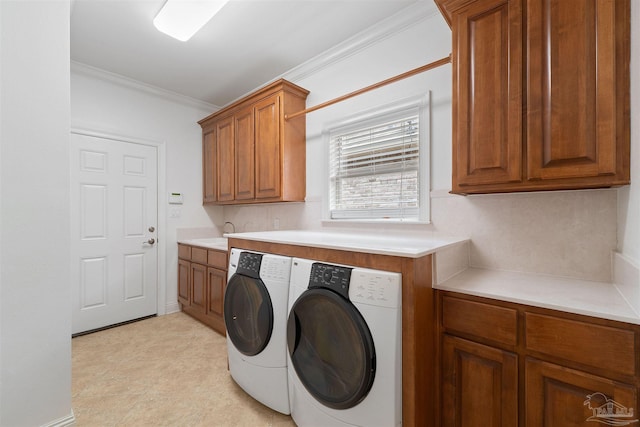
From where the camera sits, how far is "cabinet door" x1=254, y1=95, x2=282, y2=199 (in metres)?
2.69

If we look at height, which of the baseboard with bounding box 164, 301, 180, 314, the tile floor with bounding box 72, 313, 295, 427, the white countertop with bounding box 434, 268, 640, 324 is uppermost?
the white countertop with bounding box 434, 268, 640, 324

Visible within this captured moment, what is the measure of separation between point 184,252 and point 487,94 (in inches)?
134

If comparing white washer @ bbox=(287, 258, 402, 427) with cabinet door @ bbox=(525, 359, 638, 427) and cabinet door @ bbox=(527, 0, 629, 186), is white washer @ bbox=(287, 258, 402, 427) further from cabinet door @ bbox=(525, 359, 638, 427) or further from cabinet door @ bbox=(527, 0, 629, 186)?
cabinet door @ bbox=(527, 0, 629, 186)

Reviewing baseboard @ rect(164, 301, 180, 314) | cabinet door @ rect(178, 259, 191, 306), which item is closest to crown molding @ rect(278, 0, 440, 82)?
cabinet door @ rect(178, 259, 191, 306)

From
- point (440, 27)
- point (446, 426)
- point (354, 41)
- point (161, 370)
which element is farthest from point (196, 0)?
point (446, 426)

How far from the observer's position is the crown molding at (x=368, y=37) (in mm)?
1983

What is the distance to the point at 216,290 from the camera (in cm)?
282

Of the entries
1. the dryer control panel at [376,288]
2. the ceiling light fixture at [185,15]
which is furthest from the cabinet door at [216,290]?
the ceiling light fixture at [185,15]

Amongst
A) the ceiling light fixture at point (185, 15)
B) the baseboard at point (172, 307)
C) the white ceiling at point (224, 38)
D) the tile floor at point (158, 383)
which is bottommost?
the tile floor at point (158, 383)

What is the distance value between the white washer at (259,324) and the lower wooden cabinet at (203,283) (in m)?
0.84

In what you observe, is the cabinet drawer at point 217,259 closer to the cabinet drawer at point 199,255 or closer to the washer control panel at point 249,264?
the cabinet drawer at point 199,255

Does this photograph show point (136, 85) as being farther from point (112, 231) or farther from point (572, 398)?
point (572, 398)

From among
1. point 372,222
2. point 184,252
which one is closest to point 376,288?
point 372,222

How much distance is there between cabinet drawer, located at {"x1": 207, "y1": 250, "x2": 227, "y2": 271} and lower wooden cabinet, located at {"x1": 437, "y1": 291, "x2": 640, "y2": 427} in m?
2.03
